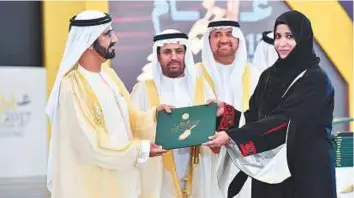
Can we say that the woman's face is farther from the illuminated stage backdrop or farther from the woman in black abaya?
the illuminated stage backdrop

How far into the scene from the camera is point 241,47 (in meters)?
4.86

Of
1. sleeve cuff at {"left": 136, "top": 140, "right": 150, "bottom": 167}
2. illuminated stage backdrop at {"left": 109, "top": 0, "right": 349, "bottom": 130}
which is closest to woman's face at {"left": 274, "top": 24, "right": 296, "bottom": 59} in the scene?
sleeve cuff at {"left": 136, "top": 140, "right": 150, "bottom": 167}

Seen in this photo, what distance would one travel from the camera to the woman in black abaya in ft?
10.2

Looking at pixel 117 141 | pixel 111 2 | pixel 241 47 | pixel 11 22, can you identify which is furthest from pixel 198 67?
pixel 11 22

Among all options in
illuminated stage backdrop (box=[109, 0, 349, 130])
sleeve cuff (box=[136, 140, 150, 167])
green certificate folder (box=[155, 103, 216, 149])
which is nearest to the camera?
sleeve cuff (box=[136, 140, 150, 167])

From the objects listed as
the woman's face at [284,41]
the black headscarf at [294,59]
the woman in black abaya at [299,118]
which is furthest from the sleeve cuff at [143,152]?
the woman's face at [284,41]

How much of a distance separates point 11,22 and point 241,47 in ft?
18.1

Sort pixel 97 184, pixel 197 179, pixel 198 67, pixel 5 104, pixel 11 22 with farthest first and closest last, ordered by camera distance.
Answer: pixel 11 22 → pixel 5 104 → pixel 198 67 → pixel 197 179 → pixel 97 184

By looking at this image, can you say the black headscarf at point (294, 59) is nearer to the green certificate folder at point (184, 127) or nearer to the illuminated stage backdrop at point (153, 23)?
the green certificate folder at point (184, 127)

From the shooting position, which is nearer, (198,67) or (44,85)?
(198,67)

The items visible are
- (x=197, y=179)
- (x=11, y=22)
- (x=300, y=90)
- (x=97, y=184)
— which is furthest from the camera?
(x=11, y=22)

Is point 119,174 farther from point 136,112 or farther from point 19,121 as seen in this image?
point 19,121

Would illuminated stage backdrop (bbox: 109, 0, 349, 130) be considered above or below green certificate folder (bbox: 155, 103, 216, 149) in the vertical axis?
above

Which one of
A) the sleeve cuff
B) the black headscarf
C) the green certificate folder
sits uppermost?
the black headscarf
